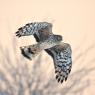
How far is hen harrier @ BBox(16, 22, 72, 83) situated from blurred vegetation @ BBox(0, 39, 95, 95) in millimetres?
477

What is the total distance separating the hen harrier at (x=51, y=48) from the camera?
126cm

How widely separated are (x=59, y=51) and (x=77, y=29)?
0.63 m

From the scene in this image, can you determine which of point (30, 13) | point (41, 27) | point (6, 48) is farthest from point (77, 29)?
point (41, 27)

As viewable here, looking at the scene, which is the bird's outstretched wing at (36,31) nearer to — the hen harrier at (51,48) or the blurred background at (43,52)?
the hen harrier at (51,48)

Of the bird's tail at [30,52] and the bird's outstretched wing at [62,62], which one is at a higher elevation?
the bird's tail at [30,52]

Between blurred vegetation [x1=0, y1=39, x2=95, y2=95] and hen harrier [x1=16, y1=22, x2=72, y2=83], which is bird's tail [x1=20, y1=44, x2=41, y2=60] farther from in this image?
blurred vegetation [x1=0, y1=39, x2=95, y2=95]

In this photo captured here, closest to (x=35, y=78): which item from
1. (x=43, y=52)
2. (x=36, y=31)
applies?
(x=43, y=52)

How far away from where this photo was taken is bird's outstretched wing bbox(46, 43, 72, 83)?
126 cm

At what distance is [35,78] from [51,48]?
1.81 ft

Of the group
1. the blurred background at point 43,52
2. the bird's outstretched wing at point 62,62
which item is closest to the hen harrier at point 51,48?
the bird's outstretched wing at point 62,62

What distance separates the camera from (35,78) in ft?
6.07

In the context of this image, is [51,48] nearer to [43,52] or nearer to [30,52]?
[30,52]

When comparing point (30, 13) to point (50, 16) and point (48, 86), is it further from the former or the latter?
point (48, 86)

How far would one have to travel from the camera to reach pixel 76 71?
187 centimetres
